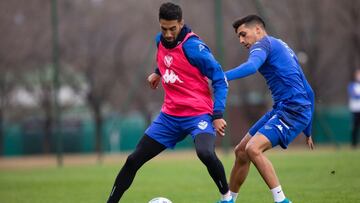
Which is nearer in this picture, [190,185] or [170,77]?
[170,77]

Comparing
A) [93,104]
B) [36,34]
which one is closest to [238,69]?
[36,34]

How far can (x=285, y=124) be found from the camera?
845cm

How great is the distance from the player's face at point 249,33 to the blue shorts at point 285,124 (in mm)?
820

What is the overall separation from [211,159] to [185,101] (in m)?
0.73

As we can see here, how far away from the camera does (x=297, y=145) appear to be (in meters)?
35.3

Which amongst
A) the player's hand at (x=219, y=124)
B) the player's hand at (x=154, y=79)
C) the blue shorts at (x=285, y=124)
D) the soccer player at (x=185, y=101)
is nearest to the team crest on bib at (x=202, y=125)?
the soccer player at (x=185, y=101)

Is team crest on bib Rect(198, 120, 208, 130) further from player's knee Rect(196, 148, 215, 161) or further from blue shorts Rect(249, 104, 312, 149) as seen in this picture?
blue shorts Rect(249, 104, 312, 149)

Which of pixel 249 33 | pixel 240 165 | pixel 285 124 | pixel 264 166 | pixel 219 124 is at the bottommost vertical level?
pixel 240 165

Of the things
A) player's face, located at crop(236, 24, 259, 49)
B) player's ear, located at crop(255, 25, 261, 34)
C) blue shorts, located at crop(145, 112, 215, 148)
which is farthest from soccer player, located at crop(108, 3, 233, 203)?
player's ear, located at crop(255, 25, 261, 34)

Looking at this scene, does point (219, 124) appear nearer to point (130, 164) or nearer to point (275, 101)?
point (275, 101)

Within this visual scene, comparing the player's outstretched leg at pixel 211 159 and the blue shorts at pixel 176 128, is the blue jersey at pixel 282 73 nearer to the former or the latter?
the blue shorts at pixel 176 128

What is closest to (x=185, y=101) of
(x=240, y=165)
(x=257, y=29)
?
(x=240, y=165)

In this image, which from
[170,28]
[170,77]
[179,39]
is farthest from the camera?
[170,77]

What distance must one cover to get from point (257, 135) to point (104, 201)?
321 cm
